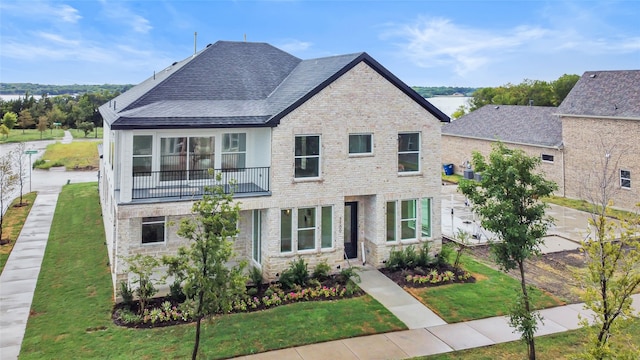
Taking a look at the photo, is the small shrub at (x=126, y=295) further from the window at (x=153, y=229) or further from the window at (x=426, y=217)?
the window at (x=426, y=217)

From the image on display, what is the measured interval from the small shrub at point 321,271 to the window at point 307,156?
11.0ft

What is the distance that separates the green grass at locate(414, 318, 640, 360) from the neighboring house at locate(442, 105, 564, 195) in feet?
67.7

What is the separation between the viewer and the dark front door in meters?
18.8

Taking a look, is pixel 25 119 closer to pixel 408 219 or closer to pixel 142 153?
pixel 142 153

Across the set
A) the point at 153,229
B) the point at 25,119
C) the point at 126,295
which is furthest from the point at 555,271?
the point at 25,119

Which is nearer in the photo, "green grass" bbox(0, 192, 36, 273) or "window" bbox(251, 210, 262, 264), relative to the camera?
"window" bbox(251, 210, 262, 264)

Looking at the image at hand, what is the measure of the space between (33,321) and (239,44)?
14.4 m

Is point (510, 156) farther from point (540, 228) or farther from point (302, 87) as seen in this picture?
point (302, 87)

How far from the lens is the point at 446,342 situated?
12195 millimetres

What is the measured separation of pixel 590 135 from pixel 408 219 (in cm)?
1907

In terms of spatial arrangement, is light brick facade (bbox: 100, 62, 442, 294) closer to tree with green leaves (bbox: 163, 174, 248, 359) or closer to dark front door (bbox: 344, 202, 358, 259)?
dark front door (bbox: 344, 202, 358, 259)

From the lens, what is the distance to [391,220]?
18.5 m

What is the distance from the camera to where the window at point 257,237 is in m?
17.2

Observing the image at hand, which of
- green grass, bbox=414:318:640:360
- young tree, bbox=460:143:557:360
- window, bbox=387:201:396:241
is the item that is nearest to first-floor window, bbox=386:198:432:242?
window, bbox=387:201:396:241
